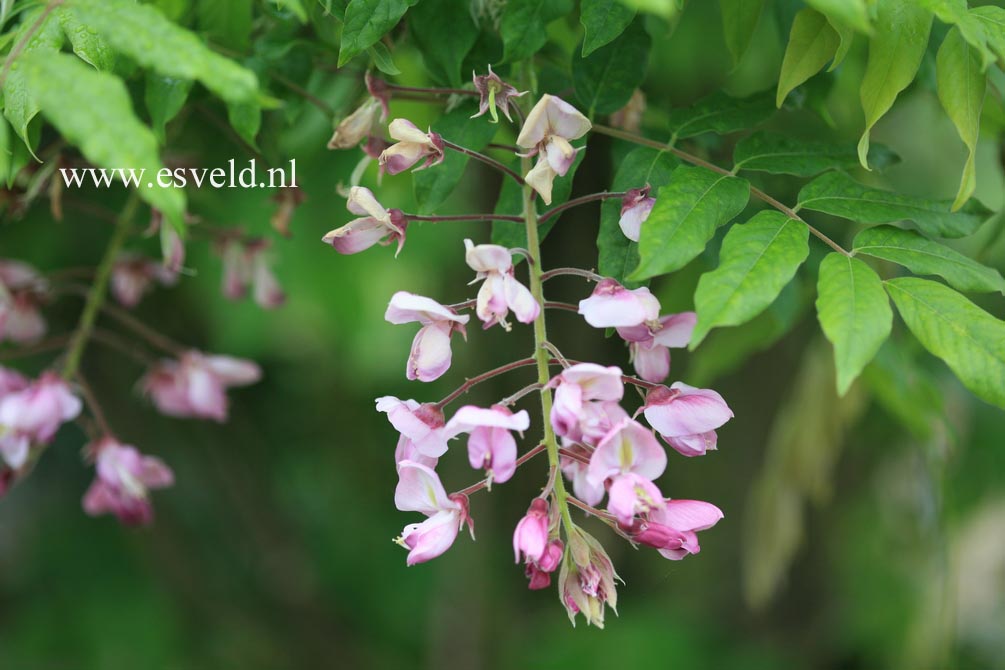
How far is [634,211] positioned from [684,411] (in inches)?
5.3

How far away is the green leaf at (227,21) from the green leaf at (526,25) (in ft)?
0.83

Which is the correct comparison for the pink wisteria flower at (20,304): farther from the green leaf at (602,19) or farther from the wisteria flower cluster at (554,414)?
the green leaf at (602,19)

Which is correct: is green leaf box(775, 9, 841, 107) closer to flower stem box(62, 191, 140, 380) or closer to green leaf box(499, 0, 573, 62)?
green leaf box(499, 0, 573, 62)

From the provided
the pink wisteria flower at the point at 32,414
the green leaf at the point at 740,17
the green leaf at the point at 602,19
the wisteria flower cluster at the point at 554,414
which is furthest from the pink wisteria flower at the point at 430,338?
the pink wisteria flower at the point at 32,414

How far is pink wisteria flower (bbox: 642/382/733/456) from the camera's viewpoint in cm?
59

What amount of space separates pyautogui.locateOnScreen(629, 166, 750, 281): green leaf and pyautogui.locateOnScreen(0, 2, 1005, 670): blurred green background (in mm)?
436

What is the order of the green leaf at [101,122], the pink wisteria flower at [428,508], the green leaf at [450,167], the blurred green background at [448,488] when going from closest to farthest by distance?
the green leaf at [101,122] → the pink wisteria flower at [428,508] → the green leaf at [450,167] → the blurred green background at [448,488]

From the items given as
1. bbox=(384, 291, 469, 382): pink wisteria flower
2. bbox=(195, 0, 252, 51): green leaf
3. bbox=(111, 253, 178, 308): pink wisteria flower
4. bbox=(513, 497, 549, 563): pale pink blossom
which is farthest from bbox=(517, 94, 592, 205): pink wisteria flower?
Result: bbox=(111, 253, 178, 308): pink wisteria flower

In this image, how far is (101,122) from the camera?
1.59 feet

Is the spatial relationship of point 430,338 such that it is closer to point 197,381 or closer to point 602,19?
point 602,19

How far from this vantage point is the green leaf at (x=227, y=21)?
2.60 feet

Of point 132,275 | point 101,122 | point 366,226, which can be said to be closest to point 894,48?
point 366,226

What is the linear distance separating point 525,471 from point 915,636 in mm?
744

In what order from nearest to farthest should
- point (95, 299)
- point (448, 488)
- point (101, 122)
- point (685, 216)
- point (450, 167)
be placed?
point (101, 122) < point (685, 216) < point (450, 167) < point (95, 299) < point (448, 488)
